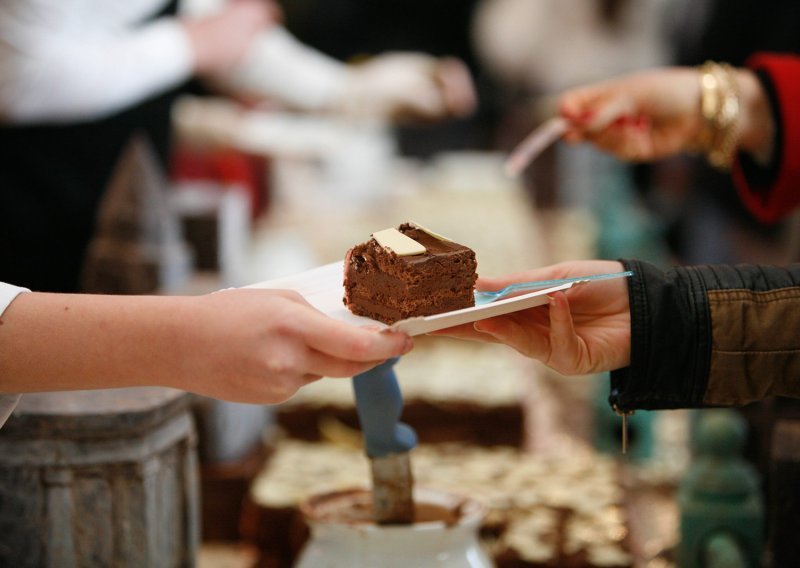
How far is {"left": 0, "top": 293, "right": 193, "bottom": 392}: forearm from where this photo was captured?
79 cm

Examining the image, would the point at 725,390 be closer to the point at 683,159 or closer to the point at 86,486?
the point at 86,486

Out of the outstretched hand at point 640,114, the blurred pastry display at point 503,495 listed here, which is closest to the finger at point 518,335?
the blurred pastry display at point 503,495

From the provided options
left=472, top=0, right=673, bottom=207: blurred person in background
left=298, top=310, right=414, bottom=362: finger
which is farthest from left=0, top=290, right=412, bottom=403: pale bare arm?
left=472, top=0, right=673, bottom=207: blurred person in background

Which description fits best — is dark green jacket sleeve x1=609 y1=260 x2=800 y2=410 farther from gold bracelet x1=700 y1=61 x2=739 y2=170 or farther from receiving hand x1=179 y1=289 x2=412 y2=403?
gold bracelet x1=700 y1=61 x2=739 y2=170

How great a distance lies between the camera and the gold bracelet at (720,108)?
1.58 meters

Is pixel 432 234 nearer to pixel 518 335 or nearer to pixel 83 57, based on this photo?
pixel 518 335

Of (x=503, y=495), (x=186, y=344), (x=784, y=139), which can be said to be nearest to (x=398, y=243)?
(x=186, y=344)

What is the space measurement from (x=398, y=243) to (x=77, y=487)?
41cm

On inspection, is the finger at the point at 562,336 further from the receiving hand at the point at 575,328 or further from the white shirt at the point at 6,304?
the white shirt at the point at 6,304

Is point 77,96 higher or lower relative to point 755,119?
higher

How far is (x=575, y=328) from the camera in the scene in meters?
0.97

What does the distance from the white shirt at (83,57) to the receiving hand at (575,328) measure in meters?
1.33

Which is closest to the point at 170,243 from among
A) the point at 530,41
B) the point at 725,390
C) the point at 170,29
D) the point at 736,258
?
the point at 170,29

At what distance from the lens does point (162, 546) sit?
102 cm
